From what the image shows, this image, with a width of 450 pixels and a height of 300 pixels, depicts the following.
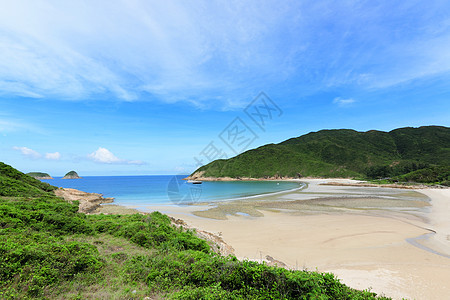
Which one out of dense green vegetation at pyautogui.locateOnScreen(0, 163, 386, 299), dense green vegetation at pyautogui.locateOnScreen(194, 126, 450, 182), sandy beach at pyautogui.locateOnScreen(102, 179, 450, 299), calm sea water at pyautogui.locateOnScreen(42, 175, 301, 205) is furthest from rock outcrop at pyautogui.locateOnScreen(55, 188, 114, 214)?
dense green vegetation at pyautogui.locateOnScreen(194, 126, 450, 182)

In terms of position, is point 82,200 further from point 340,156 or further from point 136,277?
point 340,156

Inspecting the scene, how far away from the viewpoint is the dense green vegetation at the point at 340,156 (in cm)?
10381

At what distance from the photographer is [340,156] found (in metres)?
121

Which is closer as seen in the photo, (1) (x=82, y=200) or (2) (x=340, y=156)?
(1) (x=82, y=200)

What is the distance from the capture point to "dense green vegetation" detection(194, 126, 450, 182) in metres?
104

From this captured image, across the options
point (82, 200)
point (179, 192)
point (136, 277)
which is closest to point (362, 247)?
point (136, 277)

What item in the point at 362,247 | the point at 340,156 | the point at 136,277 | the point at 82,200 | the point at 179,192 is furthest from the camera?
the point at 340,156

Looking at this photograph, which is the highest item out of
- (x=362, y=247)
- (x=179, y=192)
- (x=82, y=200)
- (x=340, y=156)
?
(x=340, y=156)

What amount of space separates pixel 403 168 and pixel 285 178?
51703mm

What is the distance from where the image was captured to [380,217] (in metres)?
17.5

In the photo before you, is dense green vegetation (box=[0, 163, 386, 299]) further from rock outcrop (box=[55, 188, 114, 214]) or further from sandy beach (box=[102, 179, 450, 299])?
rock outcrop (box=[55, 188, 114, 214])

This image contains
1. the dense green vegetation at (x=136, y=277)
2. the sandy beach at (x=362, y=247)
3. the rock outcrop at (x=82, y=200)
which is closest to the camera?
the dense green vegetation at (x=136, y=277)

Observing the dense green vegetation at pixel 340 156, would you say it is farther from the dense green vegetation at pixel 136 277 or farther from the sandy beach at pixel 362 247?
the dense green vegetation at pixel 136 277

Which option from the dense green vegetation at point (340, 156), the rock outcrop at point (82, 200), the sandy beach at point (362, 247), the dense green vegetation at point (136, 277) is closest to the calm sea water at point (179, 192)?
the rock outcrop at point (82, 200)
